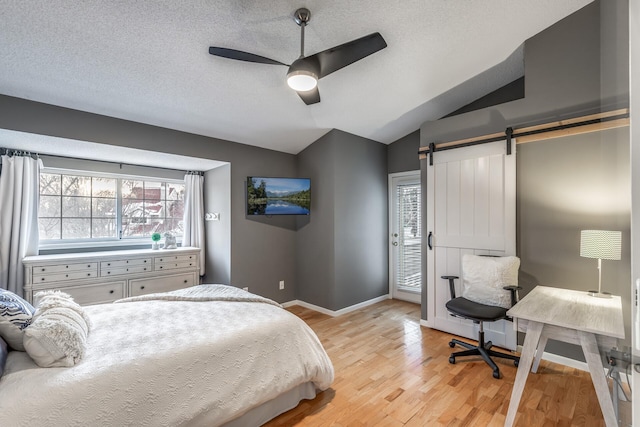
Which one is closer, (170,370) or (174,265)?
(170,370)

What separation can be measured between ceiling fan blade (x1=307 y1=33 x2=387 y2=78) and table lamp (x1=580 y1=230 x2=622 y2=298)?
2070 millimetres

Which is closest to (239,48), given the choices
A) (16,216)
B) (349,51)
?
(349,51)

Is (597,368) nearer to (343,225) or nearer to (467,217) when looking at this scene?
(467,217)

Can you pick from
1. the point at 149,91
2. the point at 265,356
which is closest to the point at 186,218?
the point at 149,91

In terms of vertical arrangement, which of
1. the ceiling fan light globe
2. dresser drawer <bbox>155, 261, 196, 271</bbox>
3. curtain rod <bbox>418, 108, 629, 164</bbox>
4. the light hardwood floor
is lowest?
the light hardwood floor

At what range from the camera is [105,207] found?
3.95 metres

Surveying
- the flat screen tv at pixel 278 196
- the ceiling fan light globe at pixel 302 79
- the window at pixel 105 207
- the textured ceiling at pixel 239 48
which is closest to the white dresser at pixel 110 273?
the window at pixel 105 207

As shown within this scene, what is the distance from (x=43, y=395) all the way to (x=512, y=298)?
3.15 meters

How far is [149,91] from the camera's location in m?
2.77

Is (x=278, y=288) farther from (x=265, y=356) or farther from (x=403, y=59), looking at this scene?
(x=403, y=59)

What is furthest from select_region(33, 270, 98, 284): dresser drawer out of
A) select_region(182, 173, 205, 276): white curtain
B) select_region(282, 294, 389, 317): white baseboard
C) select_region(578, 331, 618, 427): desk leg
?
select_region(578, 331, 618, 427): desk leg

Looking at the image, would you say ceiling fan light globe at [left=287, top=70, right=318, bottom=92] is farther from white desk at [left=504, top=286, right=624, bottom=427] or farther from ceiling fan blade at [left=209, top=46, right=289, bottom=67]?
white desk at [left=504, top=286, right=624, bottom=427]

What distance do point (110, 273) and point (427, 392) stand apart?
3576 mm

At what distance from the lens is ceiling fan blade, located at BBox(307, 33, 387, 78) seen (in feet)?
6.16
